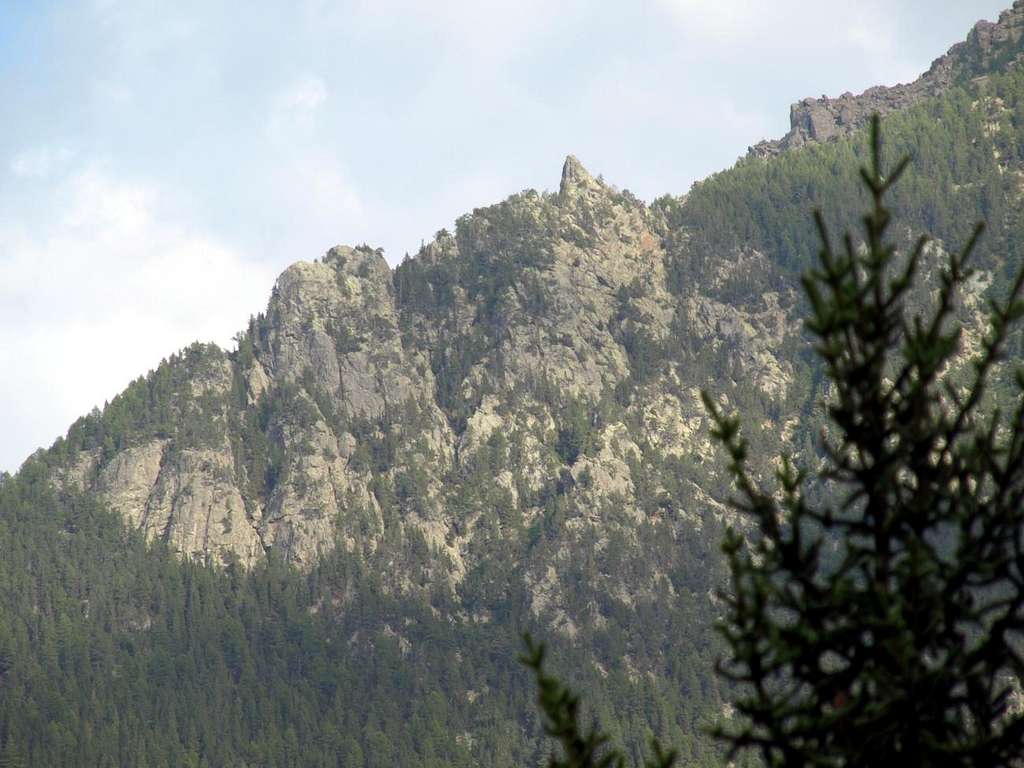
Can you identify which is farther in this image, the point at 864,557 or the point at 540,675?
the point at 864,557

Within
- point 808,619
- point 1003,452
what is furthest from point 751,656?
point 1003,452

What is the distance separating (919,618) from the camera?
1830cm

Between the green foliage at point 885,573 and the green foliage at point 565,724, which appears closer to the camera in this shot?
the green foliage at point 565,724

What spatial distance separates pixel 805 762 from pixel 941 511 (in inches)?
123

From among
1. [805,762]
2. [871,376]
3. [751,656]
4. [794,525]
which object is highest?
[871,376]

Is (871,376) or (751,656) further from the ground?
(871,376)

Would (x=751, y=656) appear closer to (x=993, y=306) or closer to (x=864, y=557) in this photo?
(x=864, y=557)

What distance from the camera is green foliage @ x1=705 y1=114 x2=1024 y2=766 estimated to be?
17.9 meters

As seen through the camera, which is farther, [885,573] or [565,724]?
[885,573]

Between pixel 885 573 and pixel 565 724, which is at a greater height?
pixel 885 573

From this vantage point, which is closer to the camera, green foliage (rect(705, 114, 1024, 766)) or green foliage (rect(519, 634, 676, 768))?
green foliage (rect(519, 634, 676, 768))

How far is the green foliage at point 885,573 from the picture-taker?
58.9 ft

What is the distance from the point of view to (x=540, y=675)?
57.5ft

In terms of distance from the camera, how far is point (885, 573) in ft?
60.8
